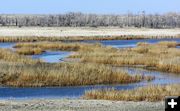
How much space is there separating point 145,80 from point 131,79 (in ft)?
3.37

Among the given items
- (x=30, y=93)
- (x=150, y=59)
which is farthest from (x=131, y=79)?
(x=150, y=59)

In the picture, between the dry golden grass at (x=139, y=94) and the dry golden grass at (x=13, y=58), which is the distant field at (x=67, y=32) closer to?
the dry golden grass at (x=13, y=58)

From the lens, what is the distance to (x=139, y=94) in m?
19.0

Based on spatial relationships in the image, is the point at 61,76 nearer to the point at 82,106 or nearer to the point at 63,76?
the point at 63,76

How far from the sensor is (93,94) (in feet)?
62.7

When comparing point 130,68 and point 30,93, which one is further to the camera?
point 130,68

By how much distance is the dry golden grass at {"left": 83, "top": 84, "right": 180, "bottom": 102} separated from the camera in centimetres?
1856

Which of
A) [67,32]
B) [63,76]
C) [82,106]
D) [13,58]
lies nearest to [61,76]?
[63,76]

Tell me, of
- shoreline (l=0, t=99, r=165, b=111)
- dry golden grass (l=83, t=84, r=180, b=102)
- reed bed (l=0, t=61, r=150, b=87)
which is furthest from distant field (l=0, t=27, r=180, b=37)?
shoreline (l=0, t=99, r=165, b=111)

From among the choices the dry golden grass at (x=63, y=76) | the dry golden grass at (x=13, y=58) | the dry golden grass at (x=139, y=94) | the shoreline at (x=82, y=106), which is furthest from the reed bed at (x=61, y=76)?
the shoreline at (x=82, y=106)

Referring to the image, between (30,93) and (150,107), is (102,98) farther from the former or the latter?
(30,93)

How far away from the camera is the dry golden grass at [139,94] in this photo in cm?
1856

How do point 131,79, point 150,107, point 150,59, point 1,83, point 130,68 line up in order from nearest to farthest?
point 150,107
point 1,83
point 131,79
point 130,68
point 150,59

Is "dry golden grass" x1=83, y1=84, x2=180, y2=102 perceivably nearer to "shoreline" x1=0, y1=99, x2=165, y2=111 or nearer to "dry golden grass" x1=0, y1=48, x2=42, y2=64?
"shoreline" x1=0, y1=99, x2=165, y2=111
